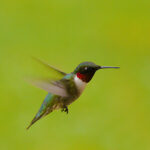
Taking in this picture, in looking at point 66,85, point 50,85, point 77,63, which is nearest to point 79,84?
point 66,85

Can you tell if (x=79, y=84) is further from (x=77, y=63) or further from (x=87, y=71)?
(x=77, y=63)

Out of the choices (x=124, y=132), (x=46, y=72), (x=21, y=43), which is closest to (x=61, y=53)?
(x=21, y=43)

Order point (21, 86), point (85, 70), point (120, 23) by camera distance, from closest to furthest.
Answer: point (85, 70) < point (21, 86) < point (120, 23)

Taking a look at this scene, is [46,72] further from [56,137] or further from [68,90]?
[56,137]

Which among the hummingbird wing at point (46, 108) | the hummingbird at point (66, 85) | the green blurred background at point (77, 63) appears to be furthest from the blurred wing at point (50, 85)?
the green blurred background at point (77, 63)

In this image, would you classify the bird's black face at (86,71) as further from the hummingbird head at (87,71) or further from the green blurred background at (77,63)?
the green blurred background at (77,63)

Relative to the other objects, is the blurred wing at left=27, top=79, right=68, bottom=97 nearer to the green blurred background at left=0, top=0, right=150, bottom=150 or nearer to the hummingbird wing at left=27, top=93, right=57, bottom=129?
the hummingbird wing at left=27, top=93, right=57, bottom=129
